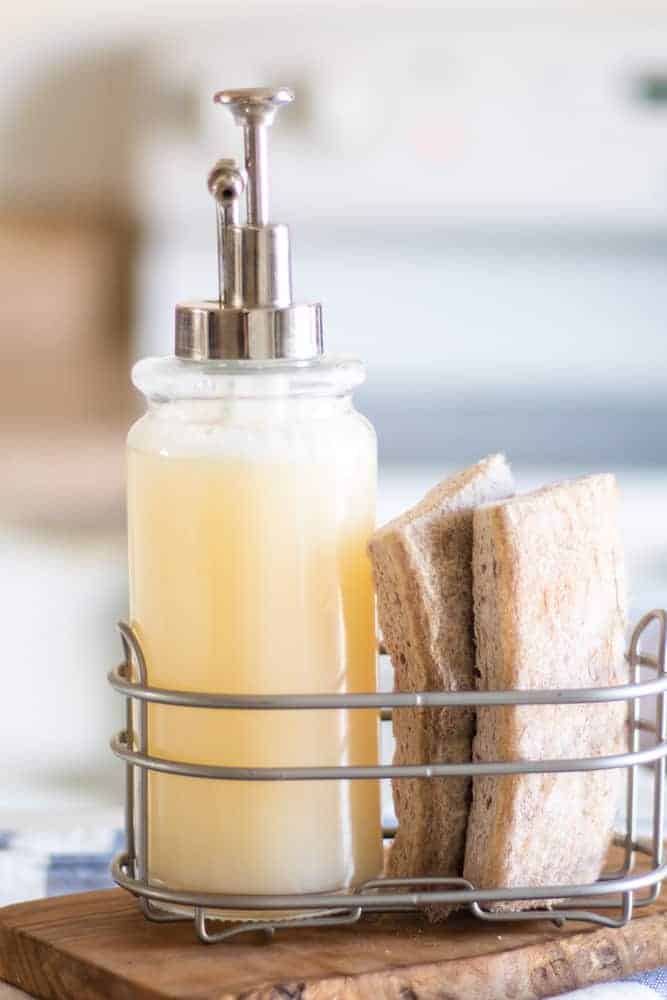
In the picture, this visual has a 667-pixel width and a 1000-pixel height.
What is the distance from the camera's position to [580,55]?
1536 millimetres

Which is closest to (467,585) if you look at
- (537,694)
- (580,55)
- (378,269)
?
(537,694)

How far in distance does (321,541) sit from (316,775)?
9cm

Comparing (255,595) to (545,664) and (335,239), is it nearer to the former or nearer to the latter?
(545,664)

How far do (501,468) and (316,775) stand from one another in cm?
16

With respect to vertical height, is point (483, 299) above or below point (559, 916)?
above

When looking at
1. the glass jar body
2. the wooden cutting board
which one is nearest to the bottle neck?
the glass jar body

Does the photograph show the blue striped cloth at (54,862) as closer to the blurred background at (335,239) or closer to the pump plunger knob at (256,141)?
the pump plunger knob at (256,141)

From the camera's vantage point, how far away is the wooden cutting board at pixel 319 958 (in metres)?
0.53

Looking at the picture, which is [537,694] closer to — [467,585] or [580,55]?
[467,585]

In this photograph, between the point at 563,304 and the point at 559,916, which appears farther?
the point at 563,304

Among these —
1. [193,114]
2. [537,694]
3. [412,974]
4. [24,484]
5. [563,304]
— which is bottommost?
[412,974]

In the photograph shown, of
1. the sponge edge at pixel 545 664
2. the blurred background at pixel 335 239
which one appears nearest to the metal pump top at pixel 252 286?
the sponge edge at pixel 545 664

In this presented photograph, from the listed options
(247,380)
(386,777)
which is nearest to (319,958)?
(386,777)

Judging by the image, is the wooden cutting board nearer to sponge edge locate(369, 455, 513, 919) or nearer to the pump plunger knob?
sponge edge locate(369, 455, 513, 919)
